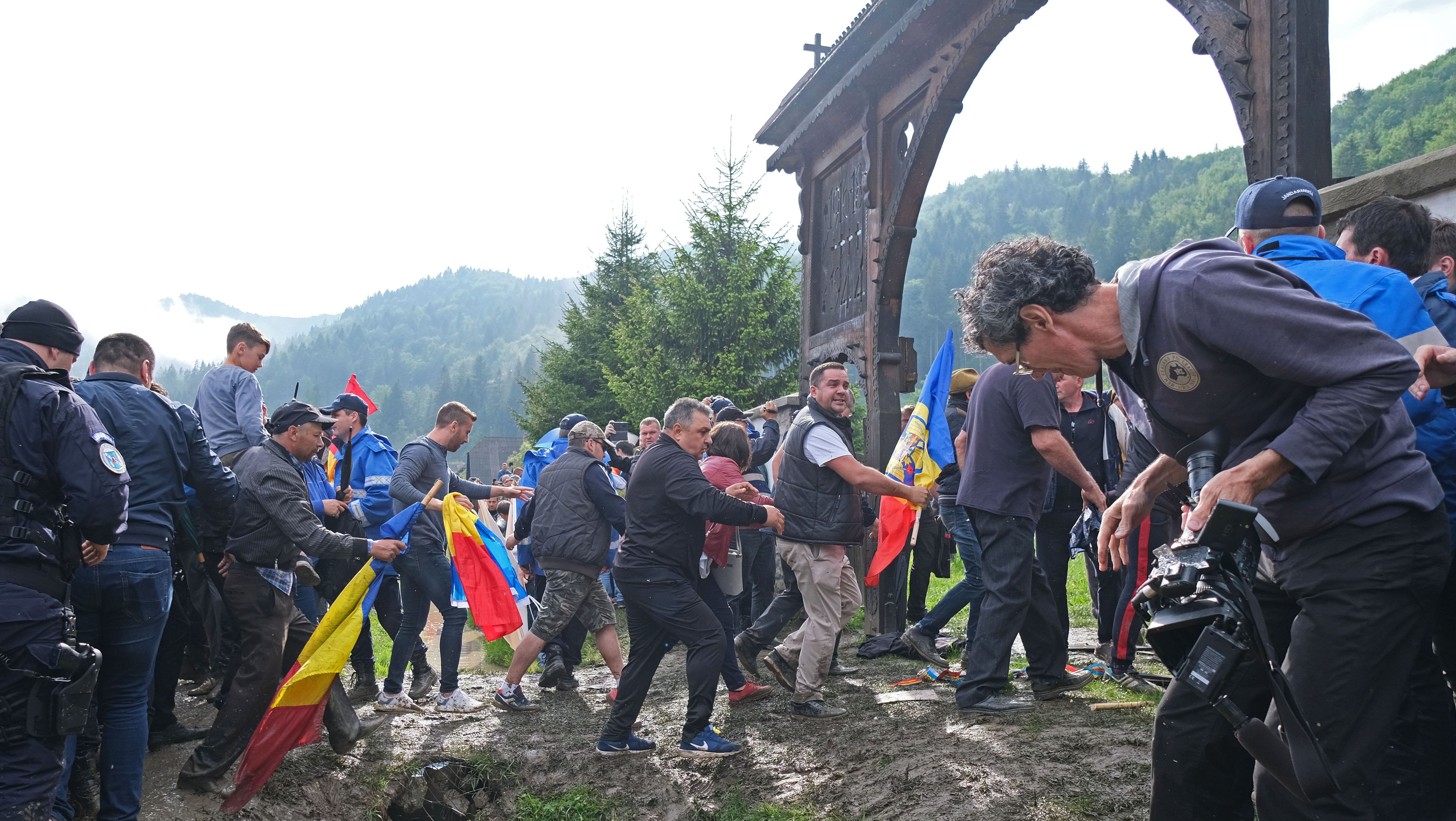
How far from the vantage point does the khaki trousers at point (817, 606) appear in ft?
19.7

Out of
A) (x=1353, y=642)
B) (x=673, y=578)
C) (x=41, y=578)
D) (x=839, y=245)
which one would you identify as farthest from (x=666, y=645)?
(x=839, y=245)

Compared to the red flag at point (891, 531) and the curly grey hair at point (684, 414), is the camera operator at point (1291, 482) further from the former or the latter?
the red flag at point (891, 531)

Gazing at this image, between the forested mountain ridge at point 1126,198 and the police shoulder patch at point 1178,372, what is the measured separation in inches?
1569

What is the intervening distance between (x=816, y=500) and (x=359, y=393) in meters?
4.95

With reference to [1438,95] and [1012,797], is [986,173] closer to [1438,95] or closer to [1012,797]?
[1438,95]

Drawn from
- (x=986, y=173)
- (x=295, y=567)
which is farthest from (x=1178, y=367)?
(x=986, y=173)

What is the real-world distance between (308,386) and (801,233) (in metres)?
163

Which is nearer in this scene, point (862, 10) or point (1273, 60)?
point (1273, 60)

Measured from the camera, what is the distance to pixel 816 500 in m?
6.19

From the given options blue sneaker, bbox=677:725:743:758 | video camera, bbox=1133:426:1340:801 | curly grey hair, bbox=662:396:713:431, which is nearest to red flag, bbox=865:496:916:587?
curly grey hair, bbox=662:396:713:431

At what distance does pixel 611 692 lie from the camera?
25.0 feet

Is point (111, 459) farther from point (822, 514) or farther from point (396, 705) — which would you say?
point (822, 514)

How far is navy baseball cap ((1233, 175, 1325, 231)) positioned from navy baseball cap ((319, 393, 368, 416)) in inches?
247

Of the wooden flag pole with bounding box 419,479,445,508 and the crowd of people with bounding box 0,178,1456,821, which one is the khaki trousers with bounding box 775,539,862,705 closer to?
the crowd of people with bounding box 0,178,1456,821
